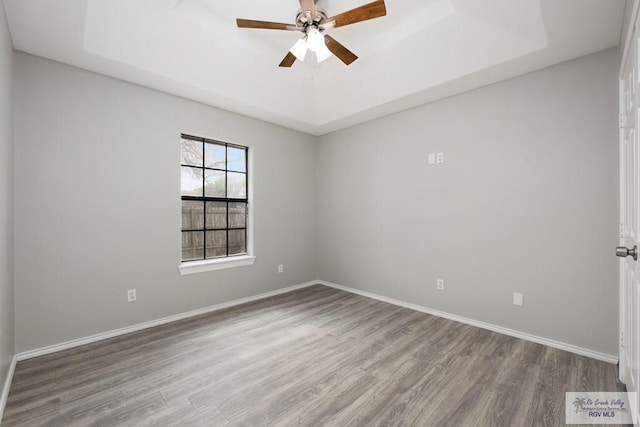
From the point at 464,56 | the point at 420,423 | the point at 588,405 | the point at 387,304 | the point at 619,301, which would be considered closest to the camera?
the point at 420,423

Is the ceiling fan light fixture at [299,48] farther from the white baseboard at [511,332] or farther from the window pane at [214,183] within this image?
the white baseboard at [511,332]

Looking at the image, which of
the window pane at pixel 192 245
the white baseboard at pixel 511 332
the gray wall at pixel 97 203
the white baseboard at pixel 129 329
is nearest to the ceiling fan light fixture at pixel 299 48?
the gray wall at pixel 97 203

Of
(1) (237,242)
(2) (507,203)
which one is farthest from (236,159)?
(2) (507,203)

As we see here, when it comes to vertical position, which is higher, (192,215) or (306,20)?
(306,20)

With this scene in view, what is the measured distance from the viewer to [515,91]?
273cm

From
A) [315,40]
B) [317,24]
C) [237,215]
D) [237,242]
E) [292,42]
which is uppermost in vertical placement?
[292,42]

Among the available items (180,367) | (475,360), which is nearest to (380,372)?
(475,360)

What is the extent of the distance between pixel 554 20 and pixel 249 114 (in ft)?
10.1

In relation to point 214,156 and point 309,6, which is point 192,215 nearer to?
point 214,156

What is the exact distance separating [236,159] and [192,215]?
0.93m

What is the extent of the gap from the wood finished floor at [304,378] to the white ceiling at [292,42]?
96.9 inches

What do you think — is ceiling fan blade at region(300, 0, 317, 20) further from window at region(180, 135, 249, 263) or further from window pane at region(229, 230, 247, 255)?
window pane at region(229, 230, 247, 255)

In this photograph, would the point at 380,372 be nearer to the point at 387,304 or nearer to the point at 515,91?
the point at 387,304

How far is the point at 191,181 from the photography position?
3426 millimetres
